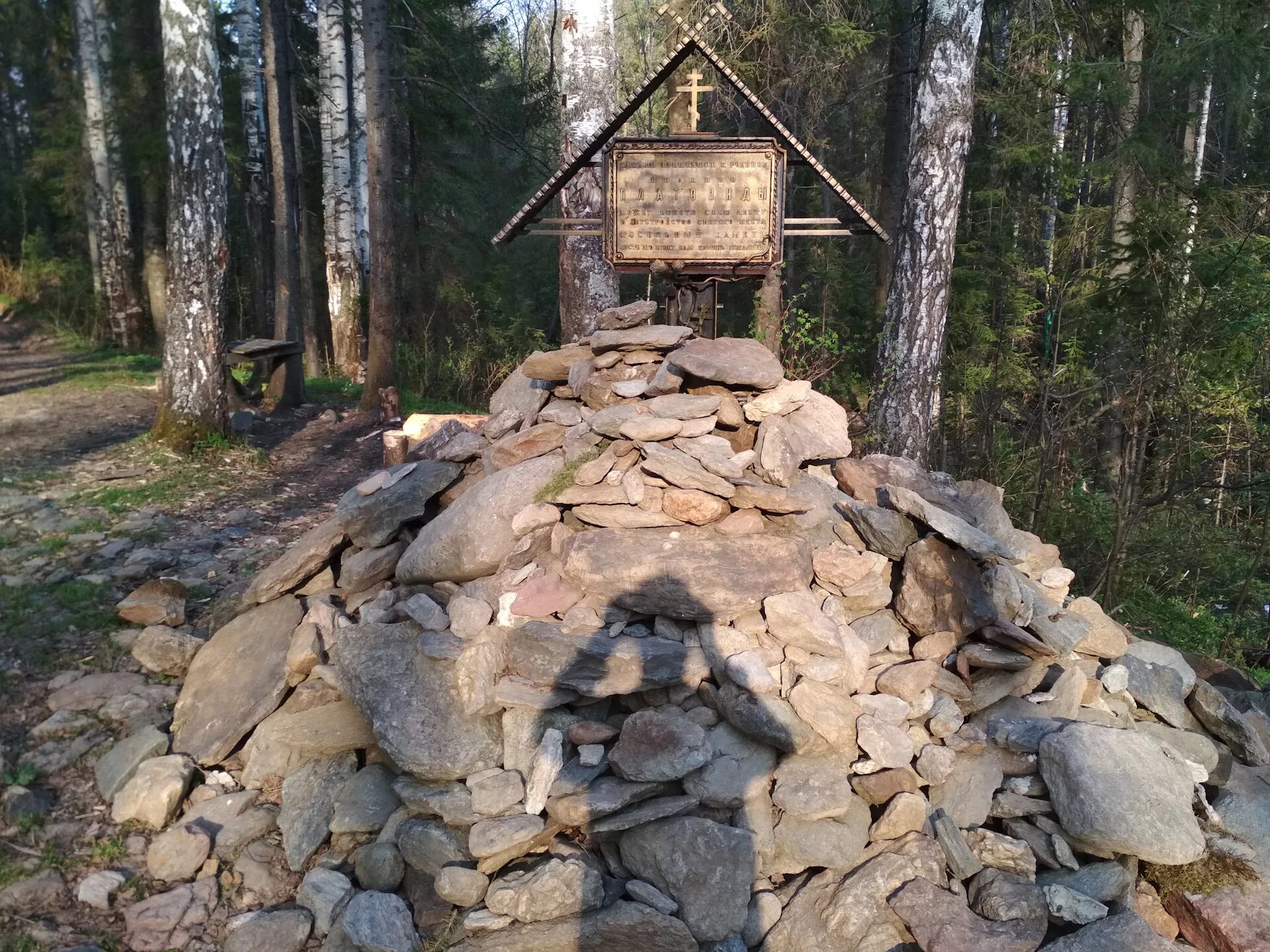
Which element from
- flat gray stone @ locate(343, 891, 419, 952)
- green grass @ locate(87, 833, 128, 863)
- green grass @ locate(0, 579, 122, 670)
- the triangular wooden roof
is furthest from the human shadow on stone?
green grass @ locate(0, 579, 122, 670)

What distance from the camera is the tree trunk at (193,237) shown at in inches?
321

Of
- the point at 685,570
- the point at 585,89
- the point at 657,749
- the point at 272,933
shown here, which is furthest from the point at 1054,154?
the point at 272,933

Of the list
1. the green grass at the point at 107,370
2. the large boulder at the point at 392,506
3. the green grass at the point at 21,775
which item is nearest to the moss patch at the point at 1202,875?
the large boulder at the point at 392,506

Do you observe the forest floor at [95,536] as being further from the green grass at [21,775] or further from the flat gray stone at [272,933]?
the flat gray stone at [272,933]

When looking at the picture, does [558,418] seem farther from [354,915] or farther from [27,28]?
[27,28]

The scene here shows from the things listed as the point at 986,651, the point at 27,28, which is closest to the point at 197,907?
the point at 986,651

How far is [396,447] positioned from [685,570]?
110 inches

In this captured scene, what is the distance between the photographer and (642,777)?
3.57 meters

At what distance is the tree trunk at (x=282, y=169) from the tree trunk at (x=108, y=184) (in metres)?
3.92

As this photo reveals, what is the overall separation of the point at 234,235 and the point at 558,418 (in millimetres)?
22124

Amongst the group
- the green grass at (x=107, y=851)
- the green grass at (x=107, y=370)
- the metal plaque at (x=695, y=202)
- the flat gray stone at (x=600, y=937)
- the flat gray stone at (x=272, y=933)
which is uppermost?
the metal plaque at (x=695, y=202)

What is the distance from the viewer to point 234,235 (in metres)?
23.6

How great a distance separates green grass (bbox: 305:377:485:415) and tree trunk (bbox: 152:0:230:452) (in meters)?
3.33

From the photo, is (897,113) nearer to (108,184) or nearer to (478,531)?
(478,531)
